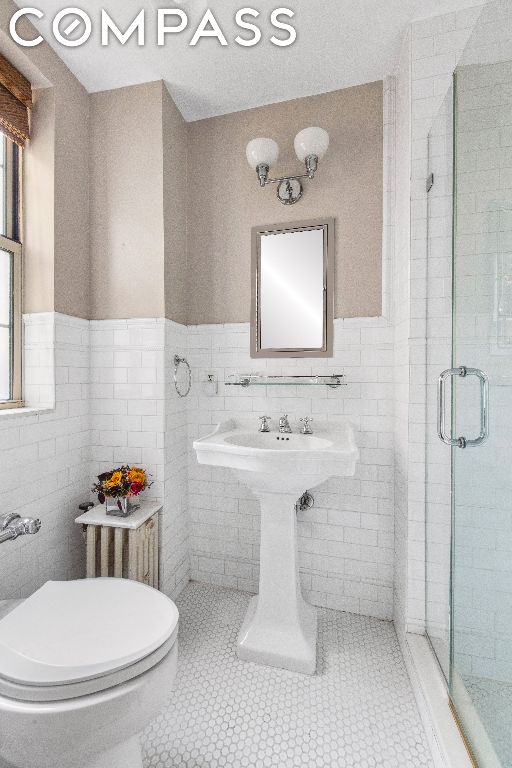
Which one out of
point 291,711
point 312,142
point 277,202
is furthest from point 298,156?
point 291,711

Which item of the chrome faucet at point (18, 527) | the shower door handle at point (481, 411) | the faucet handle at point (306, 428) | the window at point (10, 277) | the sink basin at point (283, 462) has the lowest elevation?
the chrome faucet at point (18, 527)

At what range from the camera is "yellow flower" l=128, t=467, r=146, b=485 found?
5.55ft

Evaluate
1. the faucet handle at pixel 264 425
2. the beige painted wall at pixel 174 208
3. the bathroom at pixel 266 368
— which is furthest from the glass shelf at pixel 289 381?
the beige painted wall at pixel 174 208

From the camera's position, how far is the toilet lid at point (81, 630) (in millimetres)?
868

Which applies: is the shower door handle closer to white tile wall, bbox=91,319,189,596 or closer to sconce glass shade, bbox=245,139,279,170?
white tile wall, bbox=91,319,189,596

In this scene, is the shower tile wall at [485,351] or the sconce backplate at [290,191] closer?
the shower tile wall at [485,351]

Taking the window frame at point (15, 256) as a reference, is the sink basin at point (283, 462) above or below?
below

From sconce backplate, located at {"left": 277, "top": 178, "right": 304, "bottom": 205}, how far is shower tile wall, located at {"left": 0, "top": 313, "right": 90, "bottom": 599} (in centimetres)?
122

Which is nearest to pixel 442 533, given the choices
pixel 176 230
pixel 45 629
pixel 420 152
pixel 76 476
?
pixel 45 629

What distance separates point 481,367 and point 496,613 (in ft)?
2.40

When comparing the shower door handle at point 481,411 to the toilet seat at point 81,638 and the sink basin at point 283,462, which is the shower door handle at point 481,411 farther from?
the toilet seat at point 81,638

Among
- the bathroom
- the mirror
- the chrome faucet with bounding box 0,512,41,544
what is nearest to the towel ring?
the bathroom

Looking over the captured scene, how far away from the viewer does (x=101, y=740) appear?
0.87 m

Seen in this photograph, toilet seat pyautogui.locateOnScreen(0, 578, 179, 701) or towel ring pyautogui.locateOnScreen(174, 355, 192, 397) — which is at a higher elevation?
towel ring pyautogui.locateOnScreen(174, 355, 192, 397)
